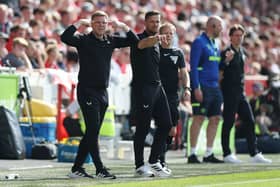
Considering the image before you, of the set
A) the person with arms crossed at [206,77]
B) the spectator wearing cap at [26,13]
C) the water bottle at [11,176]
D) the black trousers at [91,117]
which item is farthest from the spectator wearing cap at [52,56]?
the water bottle at [11,176]

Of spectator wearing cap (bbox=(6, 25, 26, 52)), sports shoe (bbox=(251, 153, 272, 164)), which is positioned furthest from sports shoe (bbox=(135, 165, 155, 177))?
spectator wearing cap (bbox=(6, 25, 26, 52))

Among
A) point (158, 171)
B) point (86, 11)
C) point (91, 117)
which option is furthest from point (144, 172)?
point (86, 11)

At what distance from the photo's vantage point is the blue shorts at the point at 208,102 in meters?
16.4

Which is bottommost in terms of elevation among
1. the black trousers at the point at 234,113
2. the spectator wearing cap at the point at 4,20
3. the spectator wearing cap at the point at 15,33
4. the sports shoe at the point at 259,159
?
the sports shoe at the point at 259,159

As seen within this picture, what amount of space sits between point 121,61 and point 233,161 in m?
6.03

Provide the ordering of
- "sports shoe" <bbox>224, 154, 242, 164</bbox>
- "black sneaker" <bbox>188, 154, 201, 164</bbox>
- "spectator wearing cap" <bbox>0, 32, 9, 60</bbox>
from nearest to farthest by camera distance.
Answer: "black sneaker" <bbox>188, 154, 201, 164</bbox>, "sports shoe" <bbox>224, 154, 242, 164</bbox>, "spectator wearing cap" <bbox>0, 32, 9, 60</bbox>

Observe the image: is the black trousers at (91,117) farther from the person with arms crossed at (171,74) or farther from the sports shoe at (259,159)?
the sports shoe at (259,159)

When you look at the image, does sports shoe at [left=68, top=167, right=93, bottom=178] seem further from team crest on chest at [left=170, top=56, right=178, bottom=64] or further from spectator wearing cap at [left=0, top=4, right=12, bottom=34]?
spectator wearing cap at [left=0, top=4, right=12, bottom=34]

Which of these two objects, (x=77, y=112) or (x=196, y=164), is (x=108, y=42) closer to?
(x=196, y=164)

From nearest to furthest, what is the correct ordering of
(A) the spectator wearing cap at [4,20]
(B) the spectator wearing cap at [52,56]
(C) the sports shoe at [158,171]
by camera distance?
(C) the sports shoe at [158,171]
(B) the spectator wearing cap at [52,56]
(A) the spectator wearing cap at [4,20]

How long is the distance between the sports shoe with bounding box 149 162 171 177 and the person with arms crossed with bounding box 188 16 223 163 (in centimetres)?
267

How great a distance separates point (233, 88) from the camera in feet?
55.2

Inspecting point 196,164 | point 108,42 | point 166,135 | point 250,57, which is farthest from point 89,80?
point 250,57

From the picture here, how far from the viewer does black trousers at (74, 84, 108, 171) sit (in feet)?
42.6
